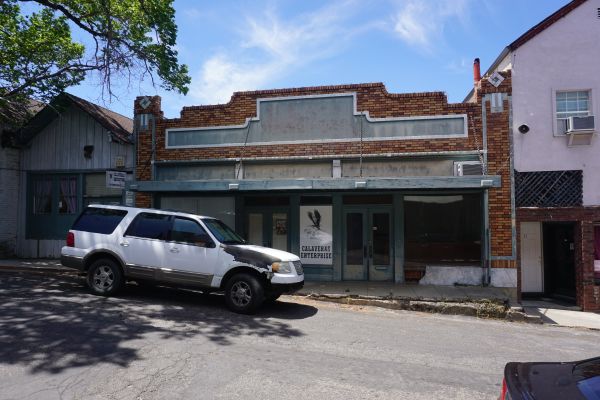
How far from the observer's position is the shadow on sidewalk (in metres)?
5.36

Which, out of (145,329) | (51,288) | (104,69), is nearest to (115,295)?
(51,288)

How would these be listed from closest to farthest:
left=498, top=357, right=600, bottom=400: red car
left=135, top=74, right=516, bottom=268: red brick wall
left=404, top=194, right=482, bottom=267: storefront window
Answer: left=498, top=357, right=600, bottom=400: red car
left=135, top=74, right=516, bottom=268: red brick wall
left=404, top=194, right=482, bottom=267: storefront window

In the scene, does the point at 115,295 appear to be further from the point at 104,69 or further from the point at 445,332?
the point at 104,69

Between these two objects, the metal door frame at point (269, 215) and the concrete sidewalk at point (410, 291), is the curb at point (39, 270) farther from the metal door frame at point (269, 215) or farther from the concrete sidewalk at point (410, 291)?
the concrete sidewalk at point (410, 291)

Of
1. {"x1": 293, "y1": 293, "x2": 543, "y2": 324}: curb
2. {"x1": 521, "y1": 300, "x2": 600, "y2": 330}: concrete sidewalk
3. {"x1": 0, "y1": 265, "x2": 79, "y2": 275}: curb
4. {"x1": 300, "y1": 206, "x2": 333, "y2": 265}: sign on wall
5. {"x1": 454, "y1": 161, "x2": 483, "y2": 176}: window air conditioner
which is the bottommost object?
{"x1": 521, "y1": 300, "x2": 600, "y2": 330}: concrete sidewalk

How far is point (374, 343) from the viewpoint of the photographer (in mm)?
6562

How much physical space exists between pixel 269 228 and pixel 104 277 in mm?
5126

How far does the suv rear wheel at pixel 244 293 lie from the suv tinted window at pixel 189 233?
3.10ft

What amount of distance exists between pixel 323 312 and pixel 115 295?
422 cm

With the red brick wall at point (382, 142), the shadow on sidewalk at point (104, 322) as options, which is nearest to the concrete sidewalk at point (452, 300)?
the red brick wall at point (382, 142)

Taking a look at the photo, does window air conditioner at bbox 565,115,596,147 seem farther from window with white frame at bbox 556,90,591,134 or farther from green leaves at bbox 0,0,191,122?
green leaves at bbox 0,0,191,122

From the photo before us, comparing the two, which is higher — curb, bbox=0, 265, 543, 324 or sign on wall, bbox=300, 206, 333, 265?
sign on wall, bbox=300, 206, 333, 265

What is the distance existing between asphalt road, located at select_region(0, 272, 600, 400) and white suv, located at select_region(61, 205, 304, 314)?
1.49ft

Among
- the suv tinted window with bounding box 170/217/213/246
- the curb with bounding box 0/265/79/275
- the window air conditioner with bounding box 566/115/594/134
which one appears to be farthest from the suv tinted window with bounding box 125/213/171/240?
the window air conditioner with bounding box 566/115/594/134
